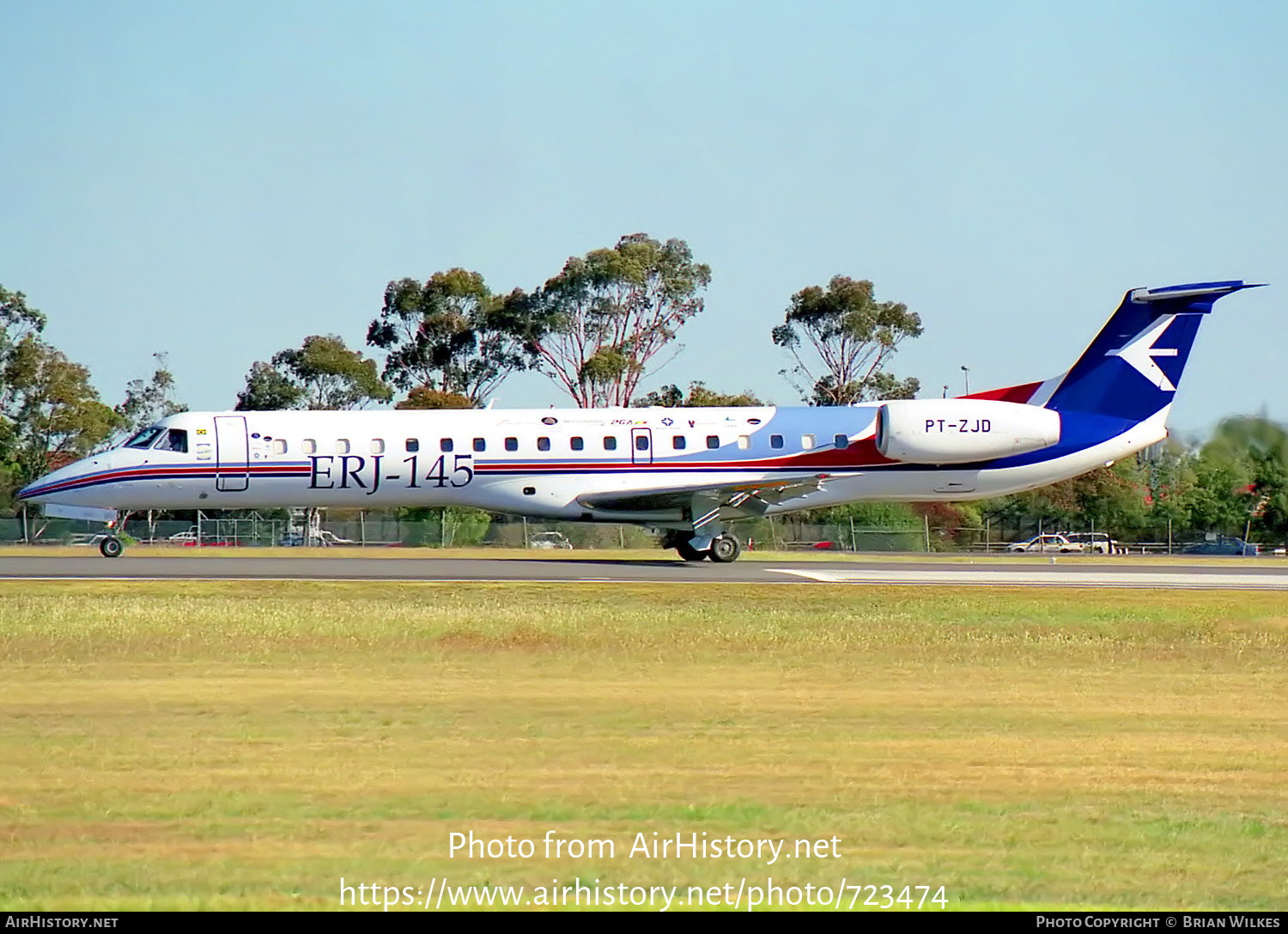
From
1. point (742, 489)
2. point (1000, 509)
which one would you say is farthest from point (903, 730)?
point (1000, 509)

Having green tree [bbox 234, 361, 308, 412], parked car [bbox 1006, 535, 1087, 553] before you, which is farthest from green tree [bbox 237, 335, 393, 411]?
parked car [bbox 1006, 535, 1087, 553]

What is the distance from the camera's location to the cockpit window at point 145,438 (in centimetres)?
3351

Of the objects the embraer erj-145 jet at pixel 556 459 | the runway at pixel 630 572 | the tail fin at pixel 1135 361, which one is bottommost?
the runway at pixel 630 572

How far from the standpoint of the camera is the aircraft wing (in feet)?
105

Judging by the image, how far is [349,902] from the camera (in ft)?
21.7

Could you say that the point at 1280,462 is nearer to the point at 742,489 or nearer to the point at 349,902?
the point at 742,489

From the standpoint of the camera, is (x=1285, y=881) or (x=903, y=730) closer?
(x=1285, y=881)

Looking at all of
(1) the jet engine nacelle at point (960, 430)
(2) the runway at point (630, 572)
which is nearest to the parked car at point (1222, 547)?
(2) the runway at point (630, 572)

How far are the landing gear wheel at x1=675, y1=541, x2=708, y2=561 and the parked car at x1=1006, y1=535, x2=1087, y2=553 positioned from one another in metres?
27.7

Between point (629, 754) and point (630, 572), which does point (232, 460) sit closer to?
point (630, 572)

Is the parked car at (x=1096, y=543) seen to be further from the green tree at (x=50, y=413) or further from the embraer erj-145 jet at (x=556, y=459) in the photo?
the green tree at (x=50, y=413)

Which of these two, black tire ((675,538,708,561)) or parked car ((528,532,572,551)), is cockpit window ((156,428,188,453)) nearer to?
black tire ((675,538,708,561))

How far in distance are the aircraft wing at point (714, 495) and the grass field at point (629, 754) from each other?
1340cm

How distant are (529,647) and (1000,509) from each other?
55704mm
